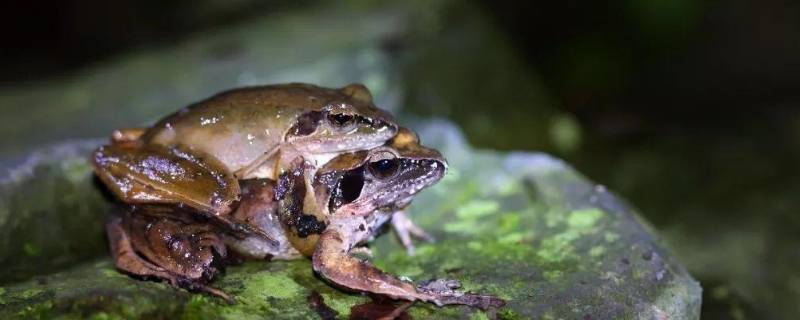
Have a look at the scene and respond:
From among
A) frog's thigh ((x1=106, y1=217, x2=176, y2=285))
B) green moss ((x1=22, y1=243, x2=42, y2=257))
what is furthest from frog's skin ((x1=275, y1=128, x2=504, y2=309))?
green moss ((x1=22, y1=243, x2=42, y2=257))

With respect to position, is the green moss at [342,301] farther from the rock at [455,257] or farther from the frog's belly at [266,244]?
the frog's belly at [266,244]

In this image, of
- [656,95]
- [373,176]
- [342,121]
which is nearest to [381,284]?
[373,176]

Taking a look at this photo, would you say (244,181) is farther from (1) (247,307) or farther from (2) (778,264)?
(2) (778,264)

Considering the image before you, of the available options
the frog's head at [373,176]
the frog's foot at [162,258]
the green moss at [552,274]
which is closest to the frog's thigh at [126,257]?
the frog's foot at [162,258]

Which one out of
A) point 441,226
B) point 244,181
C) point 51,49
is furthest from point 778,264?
point 51,49

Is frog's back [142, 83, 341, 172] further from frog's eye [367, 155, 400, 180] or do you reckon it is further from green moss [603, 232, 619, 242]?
green moss [603, 232, 619, 242]
